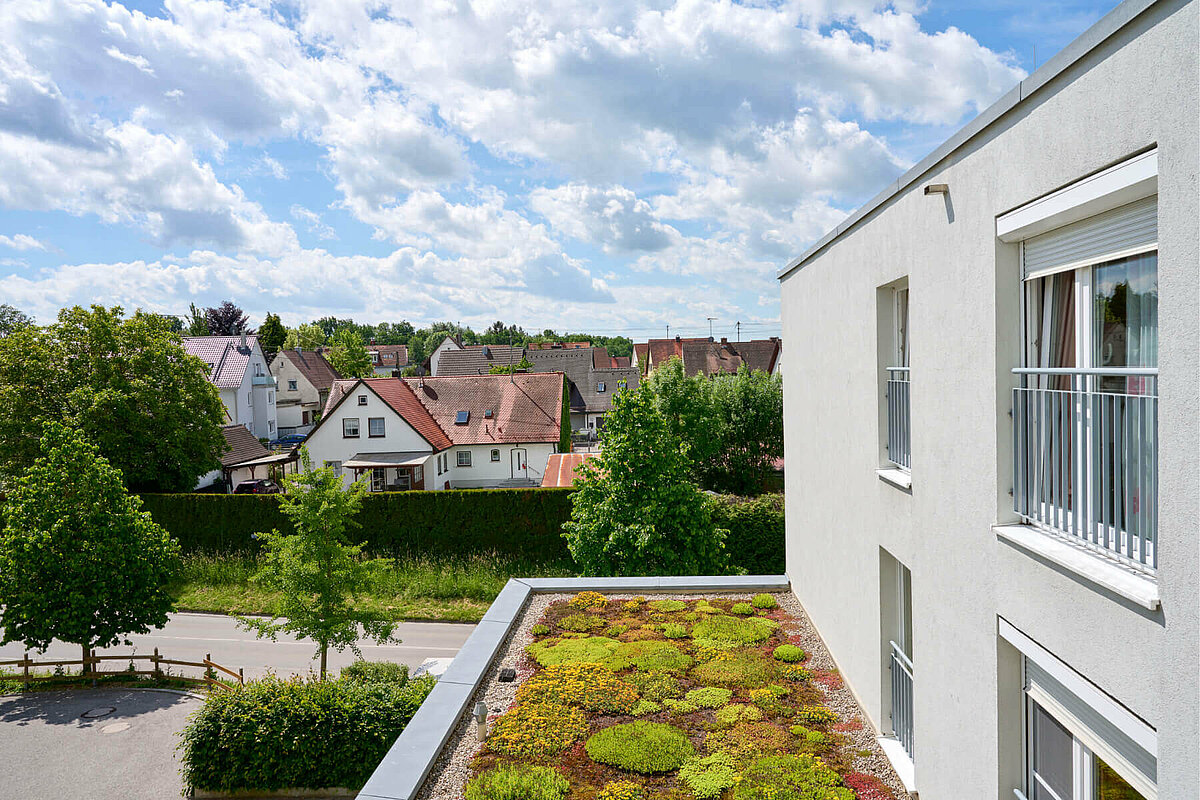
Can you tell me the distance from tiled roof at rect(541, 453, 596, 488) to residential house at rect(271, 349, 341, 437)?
39.4 metres

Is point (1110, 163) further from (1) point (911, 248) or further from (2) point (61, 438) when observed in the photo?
(2) point (61, 438)

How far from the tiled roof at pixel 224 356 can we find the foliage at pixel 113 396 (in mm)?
19573

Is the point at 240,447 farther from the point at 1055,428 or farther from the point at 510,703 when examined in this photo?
the point at 1055,428

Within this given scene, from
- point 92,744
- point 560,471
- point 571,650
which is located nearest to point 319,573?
point 92,744

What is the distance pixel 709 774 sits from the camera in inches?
277

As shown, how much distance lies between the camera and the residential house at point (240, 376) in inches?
1884

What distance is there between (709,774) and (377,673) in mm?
9703

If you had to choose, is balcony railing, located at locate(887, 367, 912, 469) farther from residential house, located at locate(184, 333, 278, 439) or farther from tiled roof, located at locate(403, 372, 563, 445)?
residential house, located at locate(184, 333, 278, 439)

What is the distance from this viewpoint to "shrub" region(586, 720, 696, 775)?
24.0ft

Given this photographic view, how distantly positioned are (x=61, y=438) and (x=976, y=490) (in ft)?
64.5

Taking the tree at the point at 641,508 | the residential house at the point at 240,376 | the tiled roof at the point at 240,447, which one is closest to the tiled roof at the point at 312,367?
the residential house at the point at 240,376

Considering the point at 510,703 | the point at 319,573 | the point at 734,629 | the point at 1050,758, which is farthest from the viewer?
the point at 319,573

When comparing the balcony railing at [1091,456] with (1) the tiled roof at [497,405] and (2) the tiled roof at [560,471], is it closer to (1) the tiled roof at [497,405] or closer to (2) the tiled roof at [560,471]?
(2) the tiled roof at [560,471]

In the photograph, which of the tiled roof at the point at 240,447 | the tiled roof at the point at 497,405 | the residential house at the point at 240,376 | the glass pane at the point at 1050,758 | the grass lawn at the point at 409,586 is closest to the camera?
the glass pane at the point at 1050,758
